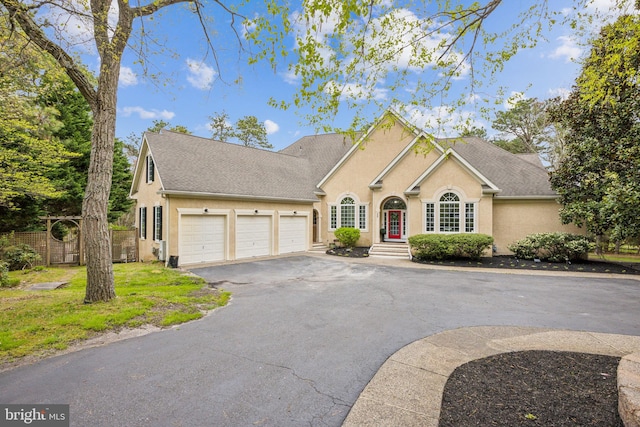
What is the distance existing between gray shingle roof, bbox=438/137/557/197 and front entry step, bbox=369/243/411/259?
19.1ft

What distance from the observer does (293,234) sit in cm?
1808

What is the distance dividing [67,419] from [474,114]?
306 inches

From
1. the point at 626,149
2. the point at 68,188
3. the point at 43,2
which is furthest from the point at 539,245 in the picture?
the point at 68,188

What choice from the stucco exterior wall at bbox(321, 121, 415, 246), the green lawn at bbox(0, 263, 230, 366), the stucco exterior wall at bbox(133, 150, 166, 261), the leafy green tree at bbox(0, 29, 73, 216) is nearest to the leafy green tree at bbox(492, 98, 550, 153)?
the stucco exterior wall at bbox(321, 121, 415, 246)

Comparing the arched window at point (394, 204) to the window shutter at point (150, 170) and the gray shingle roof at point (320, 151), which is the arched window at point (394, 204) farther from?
the window shutter at point (150, 170)

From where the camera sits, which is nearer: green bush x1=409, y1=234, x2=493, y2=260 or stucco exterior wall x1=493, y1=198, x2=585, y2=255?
green bush x1=409, y1=234, x2=493, y2=260

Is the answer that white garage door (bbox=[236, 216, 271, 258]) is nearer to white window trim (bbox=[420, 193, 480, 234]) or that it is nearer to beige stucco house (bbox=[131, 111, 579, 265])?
beige stucco house (bbox=[131, 111, 579, 265])

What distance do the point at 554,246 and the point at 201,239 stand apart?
1676 centimetres

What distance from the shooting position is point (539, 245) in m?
14.3

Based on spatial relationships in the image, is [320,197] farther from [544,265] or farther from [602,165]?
[602,165]

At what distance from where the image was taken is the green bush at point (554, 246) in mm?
13570

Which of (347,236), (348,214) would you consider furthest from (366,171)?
(347,236)

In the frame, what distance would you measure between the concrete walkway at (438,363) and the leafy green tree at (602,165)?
32.4ft

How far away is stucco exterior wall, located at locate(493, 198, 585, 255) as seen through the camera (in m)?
15.6
